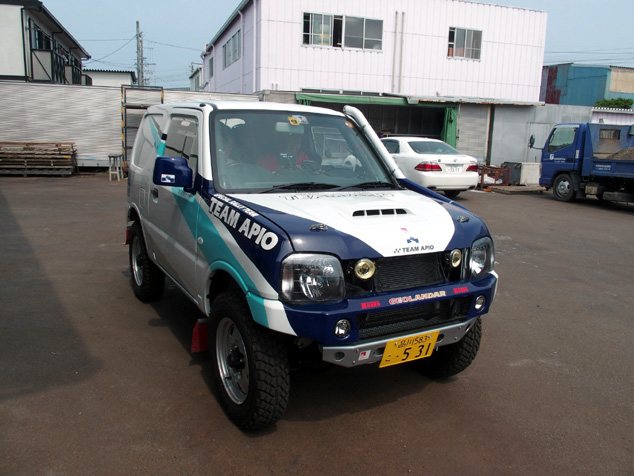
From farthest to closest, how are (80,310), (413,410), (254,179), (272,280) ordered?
1. (80,310)
2. (254,179)
3. (413,410)
4. (272,280)

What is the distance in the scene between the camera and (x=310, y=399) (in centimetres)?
359

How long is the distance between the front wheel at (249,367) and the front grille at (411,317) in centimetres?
51

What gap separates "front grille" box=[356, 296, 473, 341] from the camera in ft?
9.70

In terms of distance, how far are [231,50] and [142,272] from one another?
23369 mm

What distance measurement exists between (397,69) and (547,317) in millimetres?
18763

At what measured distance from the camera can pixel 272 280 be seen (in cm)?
278

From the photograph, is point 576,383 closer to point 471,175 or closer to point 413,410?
point 413,410

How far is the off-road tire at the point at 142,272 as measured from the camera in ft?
17.0

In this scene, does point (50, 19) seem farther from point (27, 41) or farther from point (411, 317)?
point (411, 317)

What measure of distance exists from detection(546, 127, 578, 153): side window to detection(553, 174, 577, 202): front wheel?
864 millimetres

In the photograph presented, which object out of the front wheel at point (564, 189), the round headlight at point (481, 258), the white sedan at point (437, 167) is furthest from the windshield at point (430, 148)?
the round headlight at point (481, 258)

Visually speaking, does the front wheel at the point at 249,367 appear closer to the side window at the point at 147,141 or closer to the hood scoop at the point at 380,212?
the hood scoop at the point at 380,212

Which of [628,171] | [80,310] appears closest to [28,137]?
[80,310]

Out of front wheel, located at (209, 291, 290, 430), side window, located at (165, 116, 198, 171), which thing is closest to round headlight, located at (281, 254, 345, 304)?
front wheel, located at (209, 291, 290, 430)
